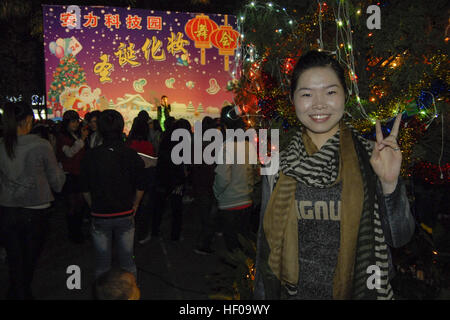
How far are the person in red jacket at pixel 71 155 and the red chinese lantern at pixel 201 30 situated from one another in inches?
262

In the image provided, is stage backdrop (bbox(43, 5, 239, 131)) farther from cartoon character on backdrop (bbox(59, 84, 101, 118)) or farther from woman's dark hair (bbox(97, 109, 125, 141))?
woman's dark hair (bbox(97, 109, 125, 141))

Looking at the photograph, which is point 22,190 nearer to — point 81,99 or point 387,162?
point 387,162

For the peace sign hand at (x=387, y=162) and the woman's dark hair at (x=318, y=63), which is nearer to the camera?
the peace sign hand at (x=387, y=162)

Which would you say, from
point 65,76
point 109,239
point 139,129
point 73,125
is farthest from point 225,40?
point 109,239

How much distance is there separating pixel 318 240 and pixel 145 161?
3769mm

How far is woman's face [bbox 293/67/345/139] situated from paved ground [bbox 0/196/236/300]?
85.0 inches

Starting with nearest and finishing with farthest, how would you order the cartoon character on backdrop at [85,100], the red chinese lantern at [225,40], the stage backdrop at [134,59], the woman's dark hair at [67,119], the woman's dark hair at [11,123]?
1. the woman's dark hair at [11,123]
2. the woman's dark hair at [67,119]
3. the stage backdrop at [134,59]
4. the cartoon character on backdrop at [85,100]
5. the red chinese lantern at [225,40]

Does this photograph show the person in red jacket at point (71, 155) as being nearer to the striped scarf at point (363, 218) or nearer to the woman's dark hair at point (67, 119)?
the woman's dark hair at point (67, 119)

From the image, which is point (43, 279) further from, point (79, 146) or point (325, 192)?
point (325, 192)

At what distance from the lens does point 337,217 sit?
1.84m

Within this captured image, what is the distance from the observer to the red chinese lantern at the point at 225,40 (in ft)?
38.1

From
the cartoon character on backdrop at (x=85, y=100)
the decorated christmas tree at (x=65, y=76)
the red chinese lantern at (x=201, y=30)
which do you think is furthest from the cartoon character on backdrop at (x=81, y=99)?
the red chinese lantern at (x=201, y=30)

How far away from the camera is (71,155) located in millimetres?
5527

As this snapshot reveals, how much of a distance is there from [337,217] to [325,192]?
0.14m
